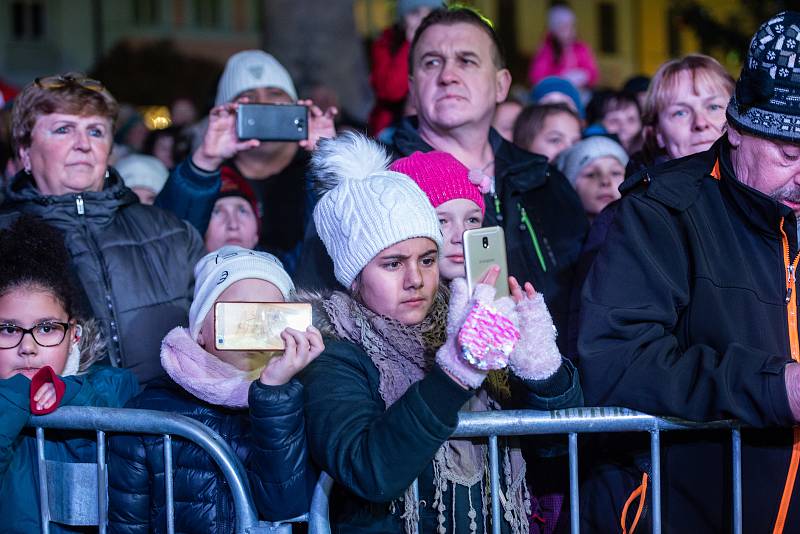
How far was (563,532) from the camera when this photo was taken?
3602 mm

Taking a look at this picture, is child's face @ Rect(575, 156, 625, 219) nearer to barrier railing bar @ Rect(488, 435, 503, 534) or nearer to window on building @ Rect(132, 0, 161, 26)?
barrier railing bar @ Rect(488, 435, 503, 534)

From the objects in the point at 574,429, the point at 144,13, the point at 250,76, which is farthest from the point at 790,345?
the point at 144,13

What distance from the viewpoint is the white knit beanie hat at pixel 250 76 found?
6.05 m

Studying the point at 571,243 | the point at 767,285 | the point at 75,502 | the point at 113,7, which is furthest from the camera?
the point at 113,7

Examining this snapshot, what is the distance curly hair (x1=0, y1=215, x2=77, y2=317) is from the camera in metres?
3.91

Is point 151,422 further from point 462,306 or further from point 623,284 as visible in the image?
point 623,284

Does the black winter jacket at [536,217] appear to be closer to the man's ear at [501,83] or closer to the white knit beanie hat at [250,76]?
the man's ear at [501,83]

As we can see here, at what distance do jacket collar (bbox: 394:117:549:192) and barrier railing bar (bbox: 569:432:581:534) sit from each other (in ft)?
5.97

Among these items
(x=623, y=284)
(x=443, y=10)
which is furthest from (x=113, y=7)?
(x=623, y=284)

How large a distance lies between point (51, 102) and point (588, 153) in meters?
2.75

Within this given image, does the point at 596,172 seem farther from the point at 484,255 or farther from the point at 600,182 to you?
the point at 484,255

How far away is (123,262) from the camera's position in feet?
14.7

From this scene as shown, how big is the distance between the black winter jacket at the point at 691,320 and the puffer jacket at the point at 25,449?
5.62 feet

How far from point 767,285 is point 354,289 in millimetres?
1300
